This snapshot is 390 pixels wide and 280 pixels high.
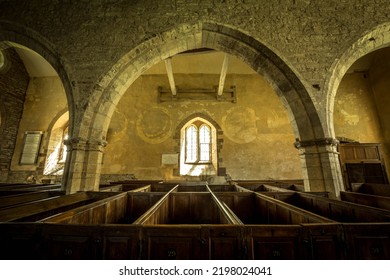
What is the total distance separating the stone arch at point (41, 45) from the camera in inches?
140

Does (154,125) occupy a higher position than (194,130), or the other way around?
(154,125)

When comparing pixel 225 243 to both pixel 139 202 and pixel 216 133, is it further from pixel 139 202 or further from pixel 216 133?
pixel 216 133

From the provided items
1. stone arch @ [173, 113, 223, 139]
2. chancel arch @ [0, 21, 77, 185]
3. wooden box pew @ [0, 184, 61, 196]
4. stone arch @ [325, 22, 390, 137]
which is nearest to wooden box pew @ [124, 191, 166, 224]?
wooden box pew @ [0, 184, 61, 196]

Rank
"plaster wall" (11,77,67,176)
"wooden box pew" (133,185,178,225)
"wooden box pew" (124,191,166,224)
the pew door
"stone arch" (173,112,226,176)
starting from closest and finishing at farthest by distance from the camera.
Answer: "wooden box pew" (133,185,178,225) → "wooden box pew" (124,191,166,224) → the pew door → "stone arch" (173,112,226,176) → "plaster wall" (11,77,67,176)

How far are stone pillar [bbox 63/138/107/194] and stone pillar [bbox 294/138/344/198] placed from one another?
401cm


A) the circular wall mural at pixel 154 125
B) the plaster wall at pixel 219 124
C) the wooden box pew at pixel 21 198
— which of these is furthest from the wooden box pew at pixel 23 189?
the circular wall mural at pixel 154 125

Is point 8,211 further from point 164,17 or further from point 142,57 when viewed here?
point 164,17

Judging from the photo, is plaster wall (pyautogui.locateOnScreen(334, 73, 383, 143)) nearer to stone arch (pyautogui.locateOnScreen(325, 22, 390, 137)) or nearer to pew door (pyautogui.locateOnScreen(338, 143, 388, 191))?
pew door (pyautogui.locateOnScreen(338, 143, 388, 191))

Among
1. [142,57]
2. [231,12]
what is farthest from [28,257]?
[231,12]

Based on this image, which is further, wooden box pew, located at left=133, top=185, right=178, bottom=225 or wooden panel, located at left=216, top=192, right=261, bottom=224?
wooden panel, located at left=216, top=192, right=261, bottom=224

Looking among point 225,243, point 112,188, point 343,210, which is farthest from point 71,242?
point 112,188

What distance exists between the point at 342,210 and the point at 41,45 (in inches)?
232

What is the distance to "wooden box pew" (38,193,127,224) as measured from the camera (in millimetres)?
1276

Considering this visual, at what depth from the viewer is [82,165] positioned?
3324 millimetres
